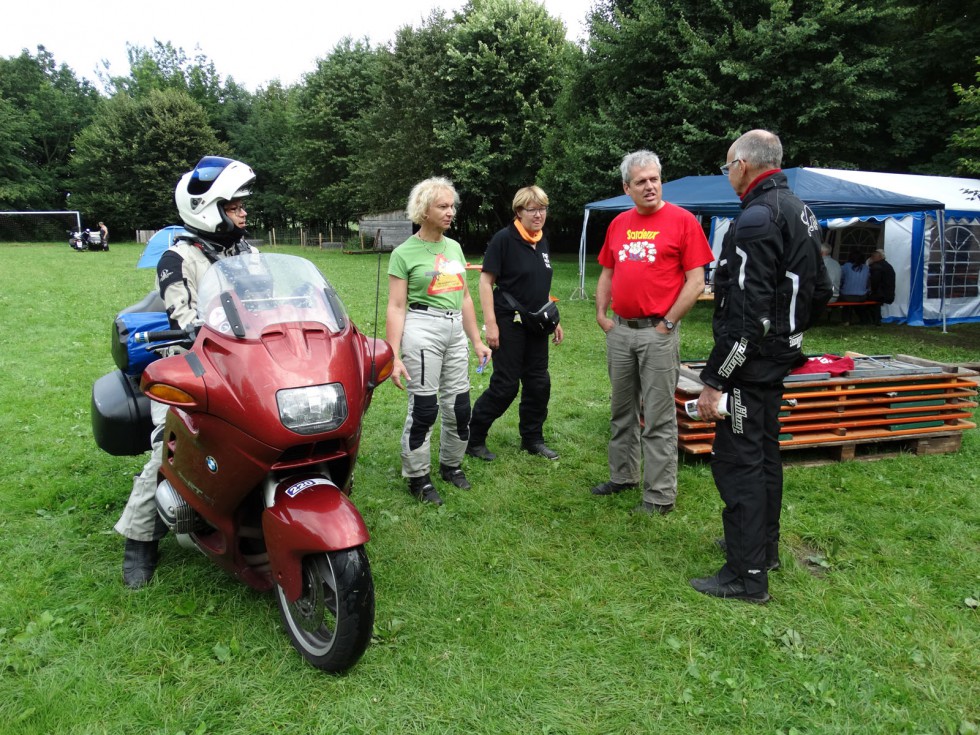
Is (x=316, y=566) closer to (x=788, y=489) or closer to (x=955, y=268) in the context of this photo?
(x=788, y=489)

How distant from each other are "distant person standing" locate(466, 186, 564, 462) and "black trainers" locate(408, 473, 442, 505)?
2.77 ft

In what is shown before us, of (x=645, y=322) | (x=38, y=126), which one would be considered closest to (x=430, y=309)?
(x=645, y=322)

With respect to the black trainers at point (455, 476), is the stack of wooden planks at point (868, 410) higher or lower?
higher

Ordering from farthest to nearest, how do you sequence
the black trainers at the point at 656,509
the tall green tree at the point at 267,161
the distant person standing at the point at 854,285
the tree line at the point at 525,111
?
the tall green tree at the point at 267,161
the tree line at the point at 525,111
the distant person standing at the point at 854,285
the black trainers at the point at 656,509

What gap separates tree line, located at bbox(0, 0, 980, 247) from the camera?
17.2 meters

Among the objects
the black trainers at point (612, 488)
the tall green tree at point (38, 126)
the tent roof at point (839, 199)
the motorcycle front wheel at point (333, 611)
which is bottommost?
the black trainers at point (612, 488)

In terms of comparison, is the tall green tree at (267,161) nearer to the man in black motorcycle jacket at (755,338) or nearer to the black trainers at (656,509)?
the black trainers at (656,509)

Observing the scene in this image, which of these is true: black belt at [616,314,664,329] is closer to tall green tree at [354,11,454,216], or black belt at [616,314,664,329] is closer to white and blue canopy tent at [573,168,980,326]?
white and blue canopy tent at [573,168,980,326]

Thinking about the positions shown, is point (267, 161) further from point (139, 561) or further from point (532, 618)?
point (532, 618)

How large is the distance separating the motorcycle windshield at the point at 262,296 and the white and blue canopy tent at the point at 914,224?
882 cm

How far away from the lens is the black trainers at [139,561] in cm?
319

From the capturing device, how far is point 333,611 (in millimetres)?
2549

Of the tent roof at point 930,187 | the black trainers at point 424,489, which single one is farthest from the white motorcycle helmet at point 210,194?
the tent roof at point 930,187

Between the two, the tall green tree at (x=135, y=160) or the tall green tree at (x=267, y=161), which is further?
the tall green tree at (x=267, y=161)
